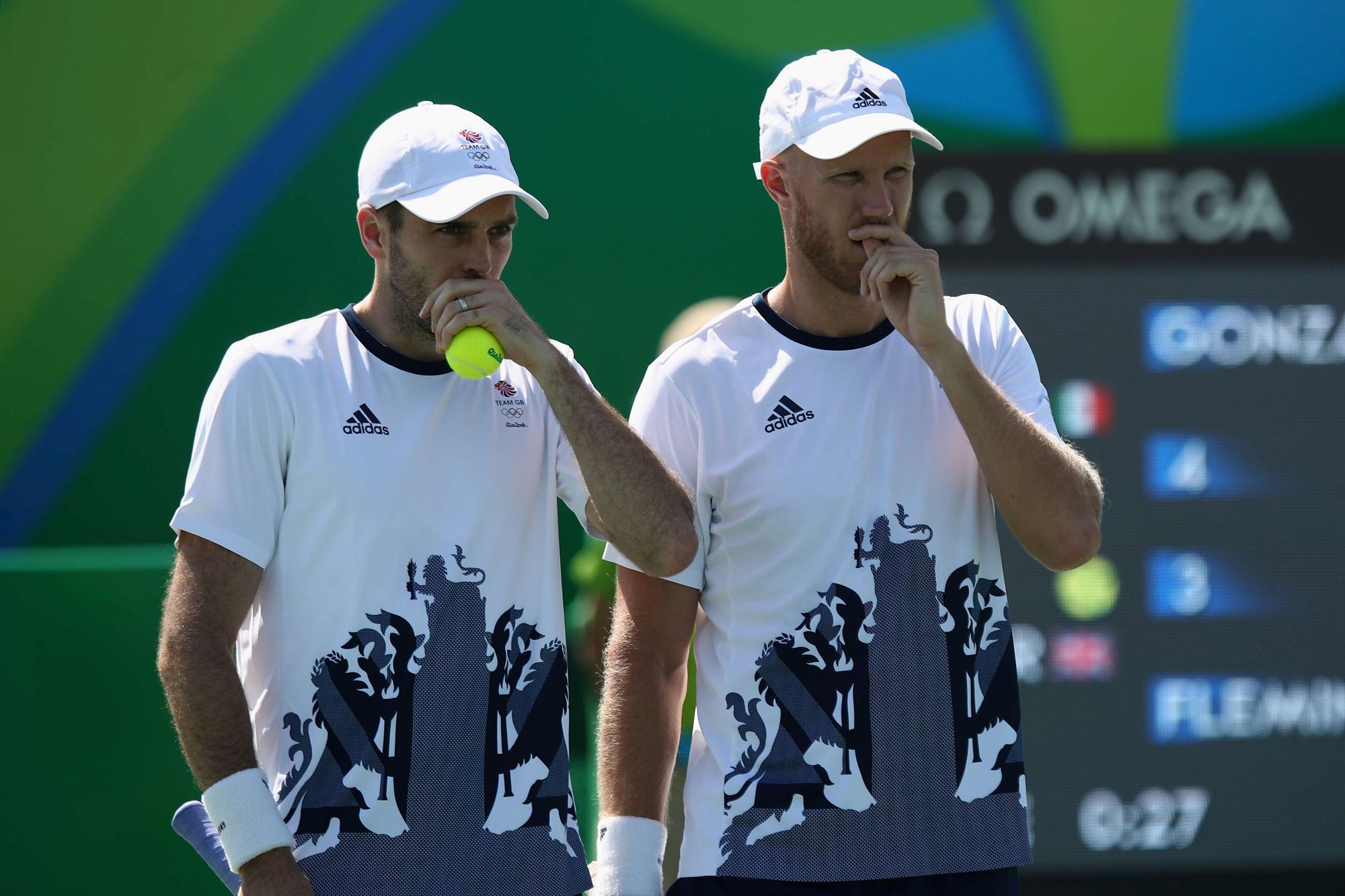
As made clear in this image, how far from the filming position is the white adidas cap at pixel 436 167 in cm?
223

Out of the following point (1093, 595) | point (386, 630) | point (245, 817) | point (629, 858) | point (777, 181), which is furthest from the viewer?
point (1093, 595)

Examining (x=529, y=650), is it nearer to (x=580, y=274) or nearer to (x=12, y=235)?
(x=580, y=274)

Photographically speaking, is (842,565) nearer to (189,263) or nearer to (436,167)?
(436,167)

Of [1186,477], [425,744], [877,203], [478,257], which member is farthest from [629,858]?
[1186,477]

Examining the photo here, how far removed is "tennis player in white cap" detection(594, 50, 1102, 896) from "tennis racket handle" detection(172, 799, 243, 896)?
1.68ft

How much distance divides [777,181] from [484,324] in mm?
511

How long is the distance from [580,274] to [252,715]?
2591 millimetres

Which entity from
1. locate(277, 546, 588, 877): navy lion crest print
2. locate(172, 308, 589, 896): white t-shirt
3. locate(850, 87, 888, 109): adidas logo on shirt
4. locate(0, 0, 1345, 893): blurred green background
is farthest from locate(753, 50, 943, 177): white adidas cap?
locate(0, 0, 1345, 893): blurred green background

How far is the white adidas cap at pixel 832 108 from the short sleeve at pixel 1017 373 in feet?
0.95

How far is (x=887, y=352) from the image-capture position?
235cm

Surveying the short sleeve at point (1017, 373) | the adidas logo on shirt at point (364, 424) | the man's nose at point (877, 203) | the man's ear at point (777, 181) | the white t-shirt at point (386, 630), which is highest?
the man's ear at point (777, 181)

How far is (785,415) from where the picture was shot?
2.29 metres

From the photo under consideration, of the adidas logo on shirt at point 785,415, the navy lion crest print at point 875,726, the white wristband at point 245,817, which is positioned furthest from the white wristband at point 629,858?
the adidas logo on shirt at point 785,415

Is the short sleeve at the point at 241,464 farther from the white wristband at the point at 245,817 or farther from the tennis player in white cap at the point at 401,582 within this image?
the white wristband at the point at 245,817
